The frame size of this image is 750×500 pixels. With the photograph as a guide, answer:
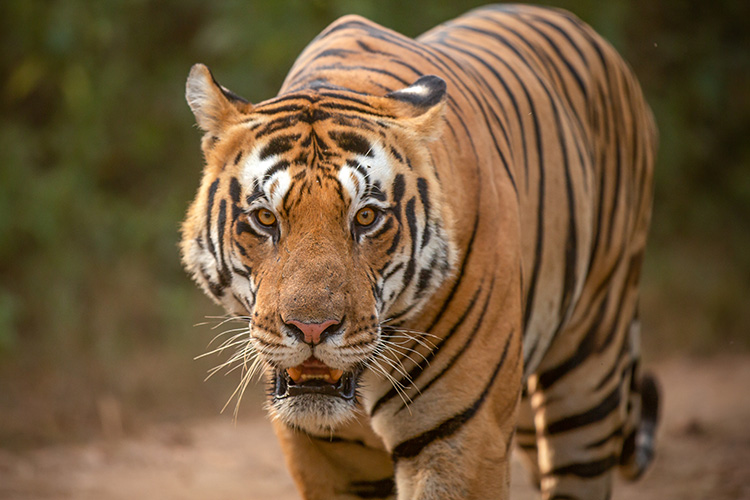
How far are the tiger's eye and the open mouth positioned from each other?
13.1 inches

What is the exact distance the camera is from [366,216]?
6.55ft

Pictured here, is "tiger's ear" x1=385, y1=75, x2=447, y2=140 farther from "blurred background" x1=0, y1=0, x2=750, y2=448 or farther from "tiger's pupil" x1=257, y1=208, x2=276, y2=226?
"blurred background" x1=0, y1=0, x2=750, y2=448

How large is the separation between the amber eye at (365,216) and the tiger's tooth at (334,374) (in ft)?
1.10

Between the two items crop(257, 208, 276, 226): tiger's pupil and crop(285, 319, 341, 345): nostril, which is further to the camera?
crop(257, 208, 276, 226): tiger's pupil

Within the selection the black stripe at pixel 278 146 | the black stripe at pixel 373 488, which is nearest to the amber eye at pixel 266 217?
the black stripe at pixel 278 146

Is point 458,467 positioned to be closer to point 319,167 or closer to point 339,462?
point 339,462

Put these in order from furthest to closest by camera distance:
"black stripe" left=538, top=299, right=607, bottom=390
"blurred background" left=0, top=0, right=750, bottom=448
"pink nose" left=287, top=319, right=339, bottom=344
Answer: "blurred background" left=0, top=0, right=750, bottom=448 < "black stripe" left=538, top=299, right=607, bottom=390 < "pink nose" left=287, top=319, right=339, bottom=344

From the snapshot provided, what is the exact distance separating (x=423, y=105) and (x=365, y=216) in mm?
341

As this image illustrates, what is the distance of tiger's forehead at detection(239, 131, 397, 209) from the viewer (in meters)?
1.96

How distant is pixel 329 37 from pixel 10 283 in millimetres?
4084

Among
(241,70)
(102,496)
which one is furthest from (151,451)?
(241,70)

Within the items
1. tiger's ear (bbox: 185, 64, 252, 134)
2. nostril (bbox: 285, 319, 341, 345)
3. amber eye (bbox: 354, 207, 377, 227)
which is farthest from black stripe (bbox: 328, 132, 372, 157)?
nostril (bbox: 285, 319, 341, 345)

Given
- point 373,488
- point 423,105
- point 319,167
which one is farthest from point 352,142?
point 373,488

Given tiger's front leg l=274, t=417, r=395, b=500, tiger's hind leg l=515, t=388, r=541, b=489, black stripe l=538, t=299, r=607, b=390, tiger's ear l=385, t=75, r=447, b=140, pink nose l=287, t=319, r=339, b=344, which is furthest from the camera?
tiger's hind leg l=515, t=388, r=541, b=489
